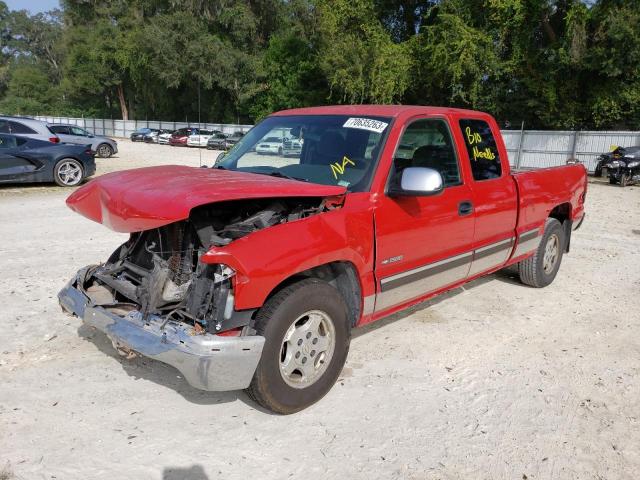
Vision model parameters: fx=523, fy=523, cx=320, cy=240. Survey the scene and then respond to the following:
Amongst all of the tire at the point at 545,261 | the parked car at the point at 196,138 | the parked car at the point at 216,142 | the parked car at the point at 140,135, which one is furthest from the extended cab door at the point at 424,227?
the parked car at the point at 140,135

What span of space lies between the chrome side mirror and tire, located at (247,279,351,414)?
86 cm

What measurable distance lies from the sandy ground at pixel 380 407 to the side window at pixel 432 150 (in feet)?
4.73

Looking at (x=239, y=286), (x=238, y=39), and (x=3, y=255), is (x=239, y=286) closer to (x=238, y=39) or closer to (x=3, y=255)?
(x=3, y=255)

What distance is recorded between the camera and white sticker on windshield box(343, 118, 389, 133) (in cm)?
389

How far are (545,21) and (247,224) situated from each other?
1203 inches

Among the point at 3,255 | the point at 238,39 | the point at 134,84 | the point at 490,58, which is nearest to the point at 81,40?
the point at 134,84

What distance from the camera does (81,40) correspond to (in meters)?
58.0

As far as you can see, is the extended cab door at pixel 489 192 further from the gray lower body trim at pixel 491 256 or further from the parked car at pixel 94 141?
the parked car at pixel 94 141

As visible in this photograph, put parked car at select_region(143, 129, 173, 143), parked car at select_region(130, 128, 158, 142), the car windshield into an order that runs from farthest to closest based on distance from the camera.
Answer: parked car at select_region(130, 128, 158, 142) < parked car at select_region(143, 129, 173, 143) < the car windshield

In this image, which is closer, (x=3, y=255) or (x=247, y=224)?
(x=247, y=224)

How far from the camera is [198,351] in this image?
2.82 meters

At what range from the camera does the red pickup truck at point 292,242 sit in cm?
293

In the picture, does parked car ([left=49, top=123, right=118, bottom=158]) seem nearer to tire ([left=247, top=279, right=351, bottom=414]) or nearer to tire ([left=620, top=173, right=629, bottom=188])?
tire ([left=620, top=173, right=629, bottom=188])

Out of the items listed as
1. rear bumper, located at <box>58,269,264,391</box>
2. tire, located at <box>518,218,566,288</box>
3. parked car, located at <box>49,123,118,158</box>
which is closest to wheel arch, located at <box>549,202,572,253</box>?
tire, located at <box>518,218,566,288</box>
